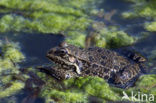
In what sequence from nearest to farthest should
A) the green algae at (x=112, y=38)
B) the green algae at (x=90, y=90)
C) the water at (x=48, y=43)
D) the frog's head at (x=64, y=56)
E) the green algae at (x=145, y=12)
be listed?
the green algae at (x=90, y=90)
the frog's head at (x=64, y=56)
the water at (x=48, y=43)
the green algae at (x=112, y=38)
the green algae at (x=145, y=12)

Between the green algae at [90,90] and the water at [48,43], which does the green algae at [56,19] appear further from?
the green algae at [90,90]

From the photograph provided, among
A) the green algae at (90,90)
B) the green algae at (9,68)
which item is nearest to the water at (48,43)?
the green algae at (9,68)

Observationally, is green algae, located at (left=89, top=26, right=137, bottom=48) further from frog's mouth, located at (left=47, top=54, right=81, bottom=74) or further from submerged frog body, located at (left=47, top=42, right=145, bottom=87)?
frog's mouth, located at (left=47, top=54, right=81, bottom=74)

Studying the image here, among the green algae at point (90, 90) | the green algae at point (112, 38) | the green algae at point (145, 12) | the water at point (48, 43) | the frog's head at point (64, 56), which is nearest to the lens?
the green algae at point (90, 90)

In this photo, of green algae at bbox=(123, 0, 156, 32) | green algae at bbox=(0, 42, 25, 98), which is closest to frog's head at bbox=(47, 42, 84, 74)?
green algae at bbox=(0, 42, 25, 98)

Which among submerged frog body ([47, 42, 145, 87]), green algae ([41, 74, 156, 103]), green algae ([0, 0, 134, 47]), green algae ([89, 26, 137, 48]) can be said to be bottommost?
green algae ([41, 74, 156, 103])

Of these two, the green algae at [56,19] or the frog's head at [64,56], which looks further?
the green algae at [56,19]

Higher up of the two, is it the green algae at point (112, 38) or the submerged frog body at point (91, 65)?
the green algae at point (112, 38)

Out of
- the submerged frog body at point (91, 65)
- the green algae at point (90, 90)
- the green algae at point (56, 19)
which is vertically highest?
the green algae at point (56, 19)

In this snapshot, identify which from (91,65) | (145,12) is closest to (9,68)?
(91,65)
